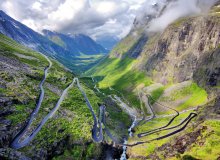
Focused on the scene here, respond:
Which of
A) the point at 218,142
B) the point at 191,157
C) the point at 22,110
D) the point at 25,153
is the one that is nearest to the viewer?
the point at 25,153

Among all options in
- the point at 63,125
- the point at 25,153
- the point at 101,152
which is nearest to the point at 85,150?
the point at 101,152

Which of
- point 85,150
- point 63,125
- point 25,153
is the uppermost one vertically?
point 63,125

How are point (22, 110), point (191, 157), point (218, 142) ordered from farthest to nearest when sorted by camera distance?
point (22, 110)
point (218, 142)
point (191, 157)

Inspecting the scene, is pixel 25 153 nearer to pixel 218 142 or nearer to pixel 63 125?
pixel 63 125

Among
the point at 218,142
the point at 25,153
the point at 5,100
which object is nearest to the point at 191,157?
the point at 218,142

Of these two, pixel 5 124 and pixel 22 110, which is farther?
pixel 22 110

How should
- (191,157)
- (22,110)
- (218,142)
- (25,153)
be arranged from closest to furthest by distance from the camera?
(25,153) → (191,157) → (218,142) → (22,110)

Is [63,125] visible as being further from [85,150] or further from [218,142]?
[218,142]

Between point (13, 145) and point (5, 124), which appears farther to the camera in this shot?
point (5, 124)

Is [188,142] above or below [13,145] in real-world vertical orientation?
above
